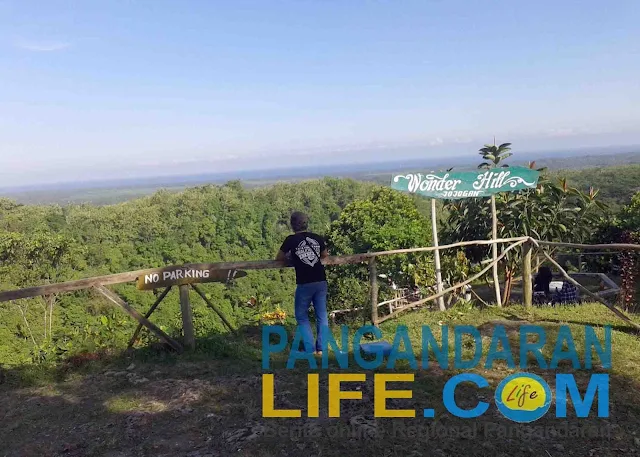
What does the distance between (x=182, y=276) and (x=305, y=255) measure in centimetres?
141

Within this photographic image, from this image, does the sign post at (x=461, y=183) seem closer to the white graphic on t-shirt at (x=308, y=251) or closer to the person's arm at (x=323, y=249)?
the person's arm at (x=323, y=249)

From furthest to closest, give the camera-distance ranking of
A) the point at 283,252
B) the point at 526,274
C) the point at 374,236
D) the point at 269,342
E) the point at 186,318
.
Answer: the point at 374,236, the point at 526,274, the point at 269,342, the point at 186,318, the point at 283,252

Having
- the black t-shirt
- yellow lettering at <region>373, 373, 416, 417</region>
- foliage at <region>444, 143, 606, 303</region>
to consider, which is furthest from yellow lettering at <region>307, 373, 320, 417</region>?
foliage at <region>444, 143, 606, 303</region>

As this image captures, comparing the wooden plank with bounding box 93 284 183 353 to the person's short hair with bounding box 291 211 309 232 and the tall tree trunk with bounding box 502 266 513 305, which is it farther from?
the tall tree trunk with bounding box 502 266 513 305

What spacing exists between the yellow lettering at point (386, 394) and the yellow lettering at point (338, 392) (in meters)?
0.15

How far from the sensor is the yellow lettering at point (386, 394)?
3572 mm

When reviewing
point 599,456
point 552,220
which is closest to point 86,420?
point 599,456

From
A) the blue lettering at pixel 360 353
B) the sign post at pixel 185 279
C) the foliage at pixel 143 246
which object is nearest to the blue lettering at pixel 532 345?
the blue lettering at pixel 360 353

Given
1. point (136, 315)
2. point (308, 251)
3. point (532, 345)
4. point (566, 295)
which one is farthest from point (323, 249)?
point (566, 295)

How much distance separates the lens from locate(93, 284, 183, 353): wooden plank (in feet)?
15.3

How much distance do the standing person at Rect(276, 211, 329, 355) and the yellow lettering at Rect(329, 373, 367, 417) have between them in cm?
77

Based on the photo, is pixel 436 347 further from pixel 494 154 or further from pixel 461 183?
pixel 494 154

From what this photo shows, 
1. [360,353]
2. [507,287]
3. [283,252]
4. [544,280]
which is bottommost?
[544,280]

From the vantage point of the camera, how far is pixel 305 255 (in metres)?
4.66
